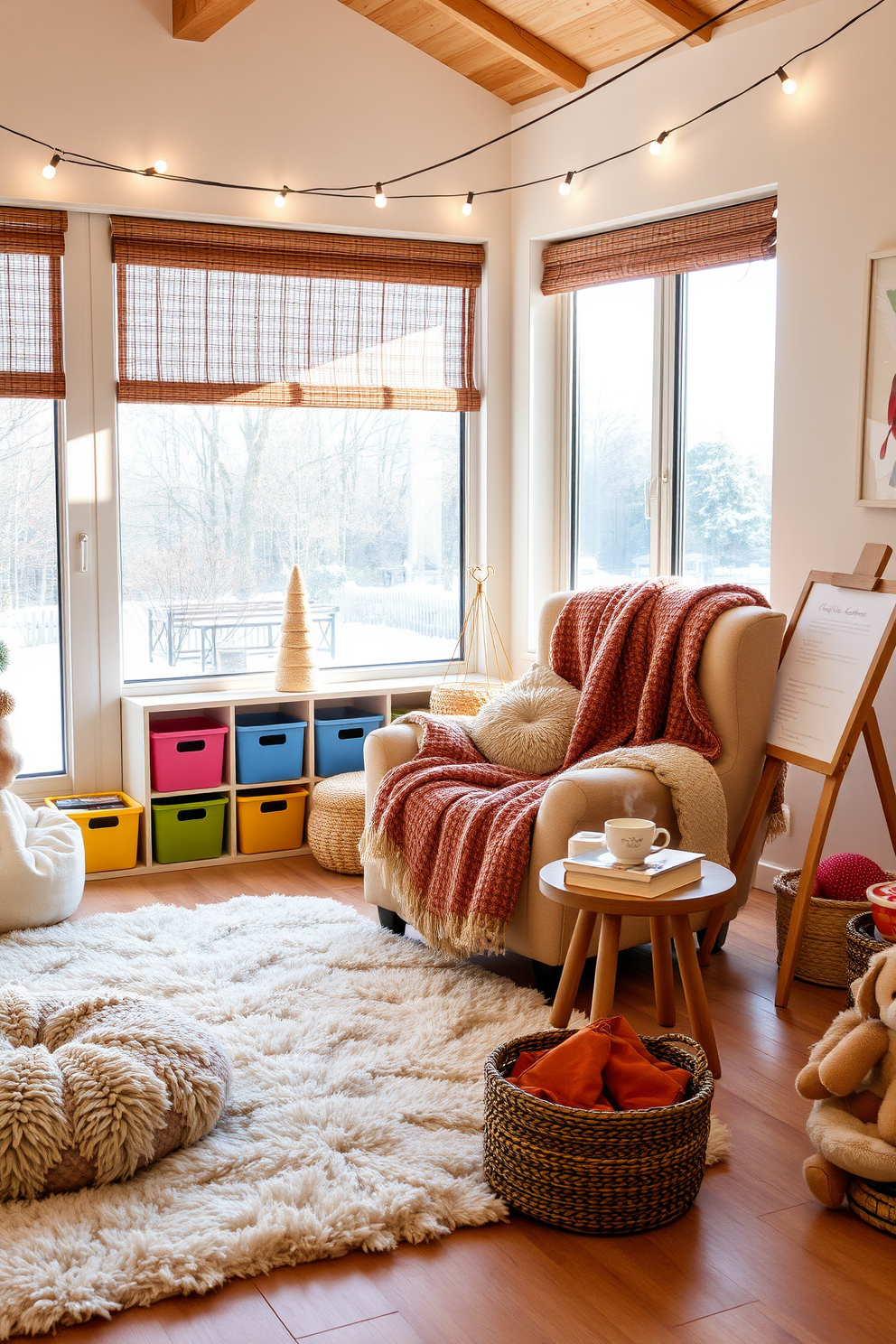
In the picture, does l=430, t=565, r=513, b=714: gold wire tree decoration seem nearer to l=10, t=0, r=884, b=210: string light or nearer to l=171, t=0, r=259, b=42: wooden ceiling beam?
l=10, t=0, r=884, b=210: string light

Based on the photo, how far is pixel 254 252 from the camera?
4.50 m

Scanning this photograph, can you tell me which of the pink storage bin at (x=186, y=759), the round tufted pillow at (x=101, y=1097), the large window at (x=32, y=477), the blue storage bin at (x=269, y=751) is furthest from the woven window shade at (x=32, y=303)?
the round tufted pillow at (x=101, y=1097)

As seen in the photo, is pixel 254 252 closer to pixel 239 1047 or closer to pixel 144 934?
pixel 144 934

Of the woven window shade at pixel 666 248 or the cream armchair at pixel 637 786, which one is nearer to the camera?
the cream armchair at pixel 637 786

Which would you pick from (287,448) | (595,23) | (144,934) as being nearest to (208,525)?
(287,448)

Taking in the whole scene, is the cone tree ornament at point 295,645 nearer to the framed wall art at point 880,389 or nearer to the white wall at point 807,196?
the white wall at point 807,196

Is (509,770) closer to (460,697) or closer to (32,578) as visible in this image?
(460,697)

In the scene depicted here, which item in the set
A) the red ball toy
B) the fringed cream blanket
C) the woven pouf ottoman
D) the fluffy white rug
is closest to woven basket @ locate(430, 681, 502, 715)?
the woven pouf ottoman

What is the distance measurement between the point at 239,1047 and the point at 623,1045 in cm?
92

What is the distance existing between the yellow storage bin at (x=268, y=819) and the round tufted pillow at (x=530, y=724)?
103 centimetres

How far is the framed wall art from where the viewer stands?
11.2 feet

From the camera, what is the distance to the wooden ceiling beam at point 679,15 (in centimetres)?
381

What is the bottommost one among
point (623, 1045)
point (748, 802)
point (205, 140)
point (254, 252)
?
point (623, 1045)

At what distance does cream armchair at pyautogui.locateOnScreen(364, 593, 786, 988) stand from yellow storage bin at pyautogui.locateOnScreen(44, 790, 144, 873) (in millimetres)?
987
